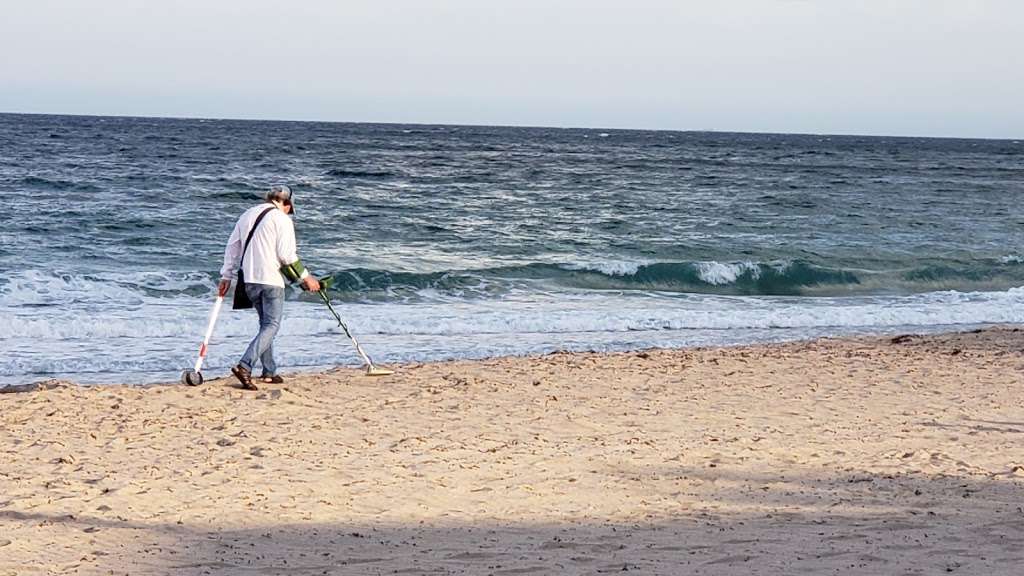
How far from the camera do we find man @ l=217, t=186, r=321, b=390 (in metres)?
8.83

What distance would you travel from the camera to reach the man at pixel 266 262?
29.0 ft

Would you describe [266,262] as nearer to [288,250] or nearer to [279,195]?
[288,250]

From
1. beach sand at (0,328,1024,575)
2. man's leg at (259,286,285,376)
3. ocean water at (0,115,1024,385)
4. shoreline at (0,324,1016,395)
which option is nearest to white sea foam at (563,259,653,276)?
ocean water at (0,115,1024,385)

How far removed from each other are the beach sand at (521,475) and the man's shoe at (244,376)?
0.49ft

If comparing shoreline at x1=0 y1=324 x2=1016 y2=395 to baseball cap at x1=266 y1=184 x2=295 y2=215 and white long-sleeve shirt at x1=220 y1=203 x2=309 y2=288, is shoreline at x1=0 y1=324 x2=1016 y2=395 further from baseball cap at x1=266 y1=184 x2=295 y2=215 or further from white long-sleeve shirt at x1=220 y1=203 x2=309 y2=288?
baseball cap at x1=266 y1=184 x2=295 y2=215

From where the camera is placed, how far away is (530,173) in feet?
151

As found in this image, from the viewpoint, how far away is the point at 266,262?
29.1 ft

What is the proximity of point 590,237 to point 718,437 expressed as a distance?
1816 cm

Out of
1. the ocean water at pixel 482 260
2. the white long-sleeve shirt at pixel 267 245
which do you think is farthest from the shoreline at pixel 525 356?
the white long-sleeve shirt at pixel 267 245

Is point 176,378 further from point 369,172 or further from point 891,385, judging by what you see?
point 369,172

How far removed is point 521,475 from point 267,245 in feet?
9.98

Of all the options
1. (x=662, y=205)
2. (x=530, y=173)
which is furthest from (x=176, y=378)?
(x=530, y=173)

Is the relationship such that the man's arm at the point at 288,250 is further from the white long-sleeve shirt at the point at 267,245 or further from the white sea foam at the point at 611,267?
the white sea foam at the point at 611,267

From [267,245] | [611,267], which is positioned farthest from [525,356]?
[611,267]
